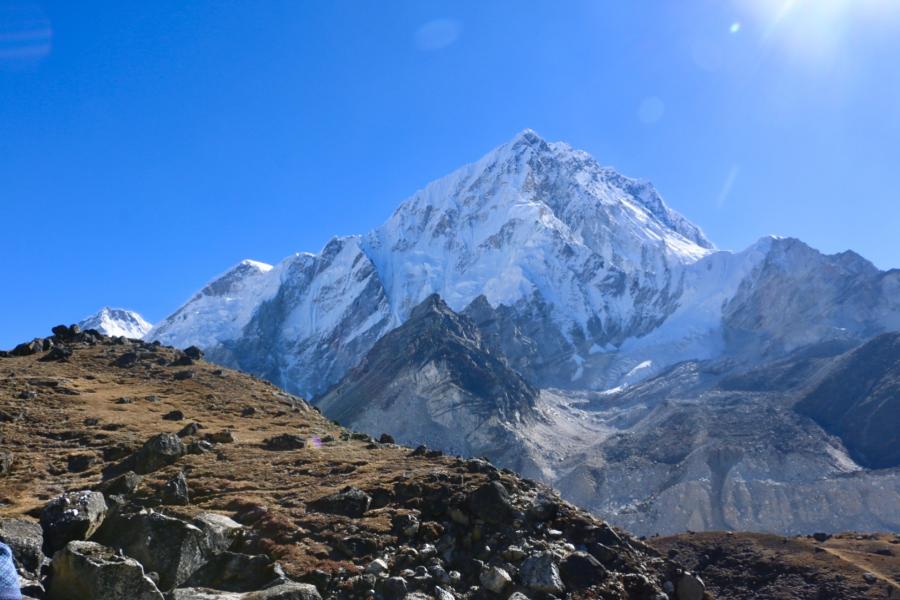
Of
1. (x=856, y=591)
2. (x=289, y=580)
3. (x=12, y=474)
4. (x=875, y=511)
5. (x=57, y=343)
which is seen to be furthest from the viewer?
(x=875, y=511)

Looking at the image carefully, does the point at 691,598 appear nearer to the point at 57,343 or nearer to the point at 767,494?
the point at 57,343

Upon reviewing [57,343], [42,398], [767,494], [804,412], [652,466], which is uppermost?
[804,412]

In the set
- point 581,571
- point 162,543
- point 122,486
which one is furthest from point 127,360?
point 581,571

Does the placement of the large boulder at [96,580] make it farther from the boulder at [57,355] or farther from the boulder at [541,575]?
the boulder at [57,355]

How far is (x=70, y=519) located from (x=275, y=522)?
5.91 metres

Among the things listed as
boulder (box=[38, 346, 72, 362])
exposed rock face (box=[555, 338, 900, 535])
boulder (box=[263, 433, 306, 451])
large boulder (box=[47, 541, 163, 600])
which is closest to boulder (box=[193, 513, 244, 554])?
large boulder (box=[47, 541, 163, 600])

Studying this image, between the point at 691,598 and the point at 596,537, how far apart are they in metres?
3.43

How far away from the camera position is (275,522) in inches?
932

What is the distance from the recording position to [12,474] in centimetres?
3238

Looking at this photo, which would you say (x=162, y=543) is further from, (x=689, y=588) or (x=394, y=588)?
(x=689, y=588)

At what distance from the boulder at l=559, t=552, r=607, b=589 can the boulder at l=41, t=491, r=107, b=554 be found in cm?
1358

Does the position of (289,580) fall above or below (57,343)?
below

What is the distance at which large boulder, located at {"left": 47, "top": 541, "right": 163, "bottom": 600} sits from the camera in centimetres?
1625

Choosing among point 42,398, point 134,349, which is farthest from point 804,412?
point 42,398
